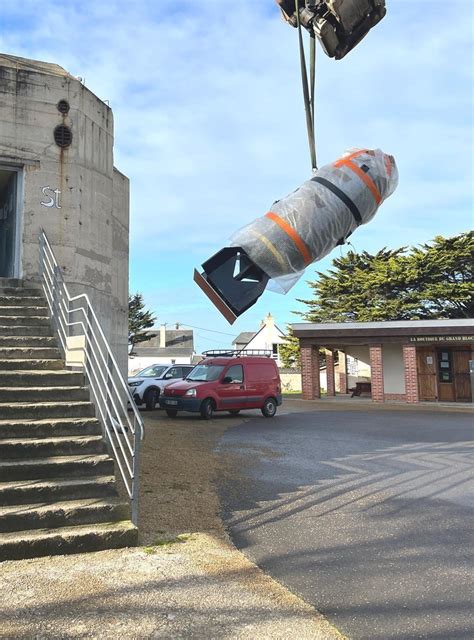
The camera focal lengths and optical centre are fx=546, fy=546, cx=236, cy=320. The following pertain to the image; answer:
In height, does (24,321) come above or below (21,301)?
below

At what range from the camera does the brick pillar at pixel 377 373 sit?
79.2ft

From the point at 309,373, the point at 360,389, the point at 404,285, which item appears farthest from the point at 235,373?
the point at 404,285

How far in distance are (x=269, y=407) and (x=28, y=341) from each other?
10960mm

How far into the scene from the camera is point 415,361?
24.0 metres

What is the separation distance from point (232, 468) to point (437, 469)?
3202 millimetres

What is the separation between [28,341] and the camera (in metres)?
7.12

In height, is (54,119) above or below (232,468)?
above

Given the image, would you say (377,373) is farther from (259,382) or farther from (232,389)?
(232,389)

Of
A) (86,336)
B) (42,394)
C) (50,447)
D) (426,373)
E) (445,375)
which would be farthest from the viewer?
(426,373)

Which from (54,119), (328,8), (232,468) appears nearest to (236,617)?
(328,8)

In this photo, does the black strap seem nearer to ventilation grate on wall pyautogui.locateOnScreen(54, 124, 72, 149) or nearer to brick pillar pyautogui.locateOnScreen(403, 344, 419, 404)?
ventilation grate on wall pyautogui.locateOnScreen(54, 124, 72, 149)

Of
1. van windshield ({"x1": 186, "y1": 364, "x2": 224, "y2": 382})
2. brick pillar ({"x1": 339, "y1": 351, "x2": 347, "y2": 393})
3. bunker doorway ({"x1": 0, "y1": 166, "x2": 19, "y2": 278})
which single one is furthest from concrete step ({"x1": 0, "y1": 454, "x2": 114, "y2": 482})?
brick pillar ({"x1": 339, "y1": 351, "x2": 347, "y2": 393})

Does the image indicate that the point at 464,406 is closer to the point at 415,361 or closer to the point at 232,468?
the point at 415,361

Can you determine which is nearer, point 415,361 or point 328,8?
point 328,8
